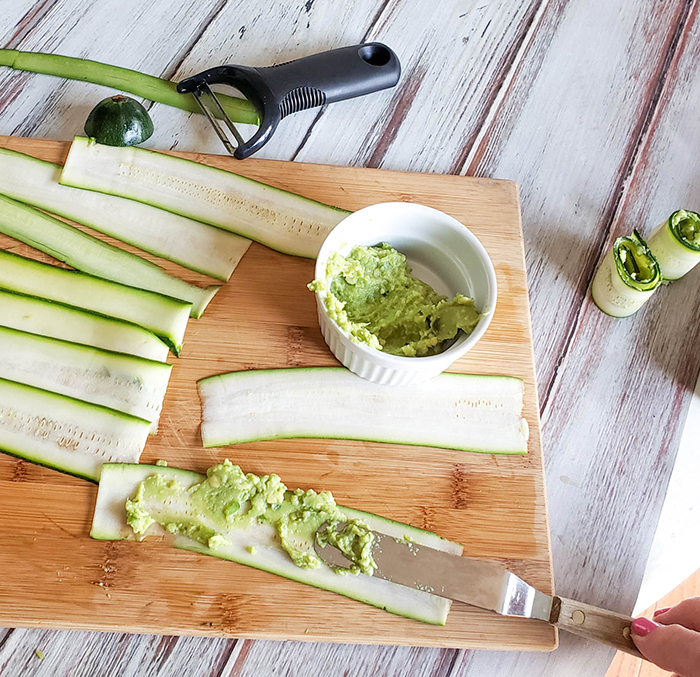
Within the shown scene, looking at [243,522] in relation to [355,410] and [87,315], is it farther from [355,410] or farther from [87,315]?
[87,315]

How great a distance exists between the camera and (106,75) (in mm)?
2570

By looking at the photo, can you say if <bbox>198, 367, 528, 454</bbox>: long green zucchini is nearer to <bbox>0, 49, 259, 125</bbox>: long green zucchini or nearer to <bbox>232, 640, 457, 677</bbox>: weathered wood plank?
<bbox>232, 640, 457, 677</bbox>: weathered wood plank

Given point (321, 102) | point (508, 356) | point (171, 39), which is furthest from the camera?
point (171, 39)

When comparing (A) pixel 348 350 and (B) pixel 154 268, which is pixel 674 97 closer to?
Answer: (A) pixel 348 350

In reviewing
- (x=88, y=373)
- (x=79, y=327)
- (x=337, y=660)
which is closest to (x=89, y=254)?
(x=79, y=327)

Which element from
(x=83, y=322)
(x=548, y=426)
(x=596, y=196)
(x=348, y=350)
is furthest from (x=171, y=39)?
(x=548, y=426)

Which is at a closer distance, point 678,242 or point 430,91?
point 678,242

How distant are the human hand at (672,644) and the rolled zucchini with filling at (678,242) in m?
1.22

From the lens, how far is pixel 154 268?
224 cm

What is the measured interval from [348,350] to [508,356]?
2.04 ft

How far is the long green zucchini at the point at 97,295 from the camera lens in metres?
2.15

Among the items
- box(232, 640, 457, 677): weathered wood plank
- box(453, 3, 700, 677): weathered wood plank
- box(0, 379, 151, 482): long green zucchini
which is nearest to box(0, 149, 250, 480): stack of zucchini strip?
box(0, 379, 151, 482): long green zucchini

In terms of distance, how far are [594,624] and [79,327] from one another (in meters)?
1.84

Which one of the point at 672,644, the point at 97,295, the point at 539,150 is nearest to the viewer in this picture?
the point at 672,644
